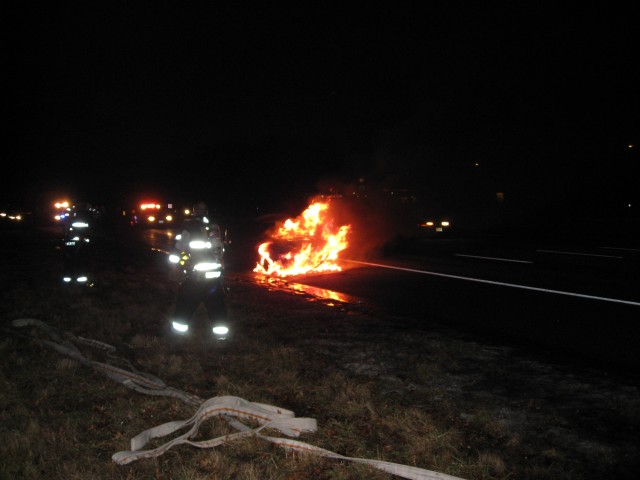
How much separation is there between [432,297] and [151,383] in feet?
19.0

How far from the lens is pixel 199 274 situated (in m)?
6.36

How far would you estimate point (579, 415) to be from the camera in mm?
4086

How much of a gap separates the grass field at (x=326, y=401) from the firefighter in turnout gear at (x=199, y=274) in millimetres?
274

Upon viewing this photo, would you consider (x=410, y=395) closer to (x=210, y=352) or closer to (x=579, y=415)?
(x=579, y=415)

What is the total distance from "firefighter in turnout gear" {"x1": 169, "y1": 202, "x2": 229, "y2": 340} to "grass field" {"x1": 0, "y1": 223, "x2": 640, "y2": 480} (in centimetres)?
27

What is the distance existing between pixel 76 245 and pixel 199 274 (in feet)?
18.7

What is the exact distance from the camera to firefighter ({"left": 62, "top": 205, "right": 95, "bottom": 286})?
422 inches

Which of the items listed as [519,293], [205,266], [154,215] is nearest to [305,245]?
[519,293]

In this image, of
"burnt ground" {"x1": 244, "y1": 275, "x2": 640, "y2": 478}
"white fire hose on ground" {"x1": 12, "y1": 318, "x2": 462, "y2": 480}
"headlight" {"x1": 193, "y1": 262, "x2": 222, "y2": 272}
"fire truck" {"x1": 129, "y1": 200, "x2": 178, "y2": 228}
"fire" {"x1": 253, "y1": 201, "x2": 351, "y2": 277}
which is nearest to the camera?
"white fire hose on ground" {"x1": 12, "y1": 318, "x2": 462, "y2": 480}

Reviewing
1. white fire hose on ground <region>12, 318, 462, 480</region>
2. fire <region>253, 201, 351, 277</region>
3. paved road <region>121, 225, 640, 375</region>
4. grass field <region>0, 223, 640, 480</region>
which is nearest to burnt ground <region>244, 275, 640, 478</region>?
grass field <region>0, 223, 640, 480</region>

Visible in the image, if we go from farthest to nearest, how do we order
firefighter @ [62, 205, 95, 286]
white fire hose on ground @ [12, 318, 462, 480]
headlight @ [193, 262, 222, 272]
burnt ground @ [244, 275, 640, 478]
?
firefighter @ [62, 205, 95, 286], headlight @ [193, 262, 222, 272], burnt ground @ [244, 275, 640, 478], white fire hose on ground @ [12, 318, 462, 480]

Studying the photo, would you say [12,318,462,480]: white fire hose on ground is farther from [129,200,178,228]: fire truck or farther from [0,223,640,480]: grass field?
[129,200,178,228]: fire truck

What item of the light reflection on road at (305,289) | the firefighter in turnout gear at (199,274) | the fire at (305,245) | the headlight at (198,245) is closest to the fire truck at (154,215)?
the fire at (305,245)

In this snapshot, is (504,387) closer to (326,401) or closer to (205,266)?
(326,401)
